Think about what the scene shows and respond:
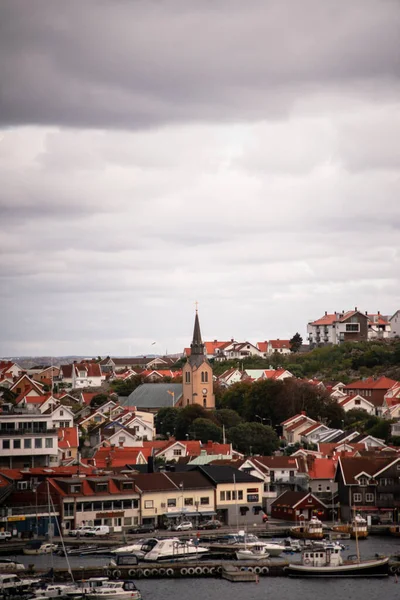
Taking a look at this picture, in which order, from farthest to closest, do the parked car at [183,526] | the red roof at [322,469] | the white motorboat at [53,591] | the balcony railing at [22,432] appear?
the balcony railing at [22,432]
the red roof at [322,469]
the parked car at [183,526]
the white motorboat at [53,591]

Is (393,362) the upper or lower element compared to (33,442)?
upper

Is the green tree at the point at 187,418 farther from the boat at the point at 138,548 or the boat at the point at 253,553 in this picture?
the boat at the point at 253,553

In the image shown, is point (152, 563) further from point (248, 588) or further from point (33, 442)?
point (33, 442)

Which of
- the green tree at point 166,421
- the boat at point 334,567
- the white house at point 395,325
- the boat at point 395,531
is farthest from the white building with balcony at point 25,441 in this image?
the white house at point 395,325

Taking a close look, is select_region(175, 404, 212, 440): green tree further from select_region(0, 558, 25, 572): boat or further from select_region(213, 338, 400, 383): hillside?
select_region(0, 558, 25, 572): boat

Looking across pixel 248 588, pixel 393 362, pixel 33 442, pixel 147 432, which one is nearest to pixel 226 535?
pixel 248 588

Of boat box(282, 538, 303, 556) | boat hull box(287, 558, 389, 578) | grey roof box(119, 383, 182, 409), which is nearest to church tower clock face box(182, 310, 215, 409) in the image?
grey roof box(119, 383, 182, 409)

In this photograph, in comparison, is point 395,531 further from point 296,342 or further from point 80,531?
point 296,342
